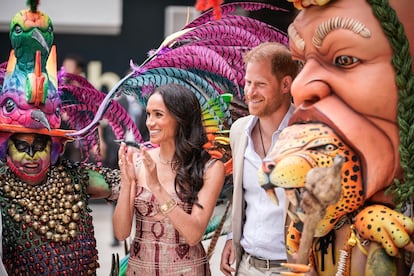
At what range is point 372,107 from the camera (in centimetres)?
238

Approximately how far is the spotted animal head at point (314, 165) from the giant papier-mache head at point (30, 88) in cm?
149

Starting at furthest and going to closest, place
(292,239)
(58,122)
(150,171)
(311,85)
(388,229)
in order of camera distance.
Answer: (58,122) → (150,171) → (292,239) → (311,85) → (388,229)

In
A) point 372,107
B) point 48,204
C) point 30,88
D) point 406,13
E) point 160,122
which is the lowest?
Result: point 48,204

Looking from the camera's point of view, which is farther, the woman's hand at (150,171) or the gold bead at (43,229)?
the gold bead at (43,229)

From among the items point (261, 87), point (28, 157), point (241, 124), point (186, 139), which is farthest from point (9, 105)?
point (261, 87)

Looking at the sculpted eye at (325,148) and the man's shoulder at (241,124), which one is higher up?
the sculpted eye at (325,148)

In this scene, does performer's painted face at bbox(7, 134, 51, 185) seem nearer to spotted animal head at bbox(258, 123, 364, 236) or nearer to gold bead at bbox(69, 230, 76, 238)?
gold bead at bbox(69, 230, 76, 238)

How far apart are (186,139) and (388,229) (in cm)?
138

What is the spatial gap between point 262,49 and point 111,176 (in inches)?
40.8

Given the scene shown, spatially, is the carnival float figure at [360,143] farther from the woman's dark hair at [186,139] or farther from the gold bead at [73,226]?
the gold bead at [73,226]

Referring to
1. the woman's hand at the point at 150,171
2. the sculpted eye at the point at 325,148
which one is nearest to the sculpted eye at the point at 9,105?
the woman's hand at the point at 150,171

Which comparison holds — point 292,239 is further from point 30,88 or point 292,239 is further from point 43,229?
point 30,88

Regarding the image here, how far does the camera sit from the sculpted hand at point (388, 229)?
2326 millimetres

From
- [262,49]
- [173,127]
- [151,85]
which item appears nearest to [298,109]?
[262,49]
